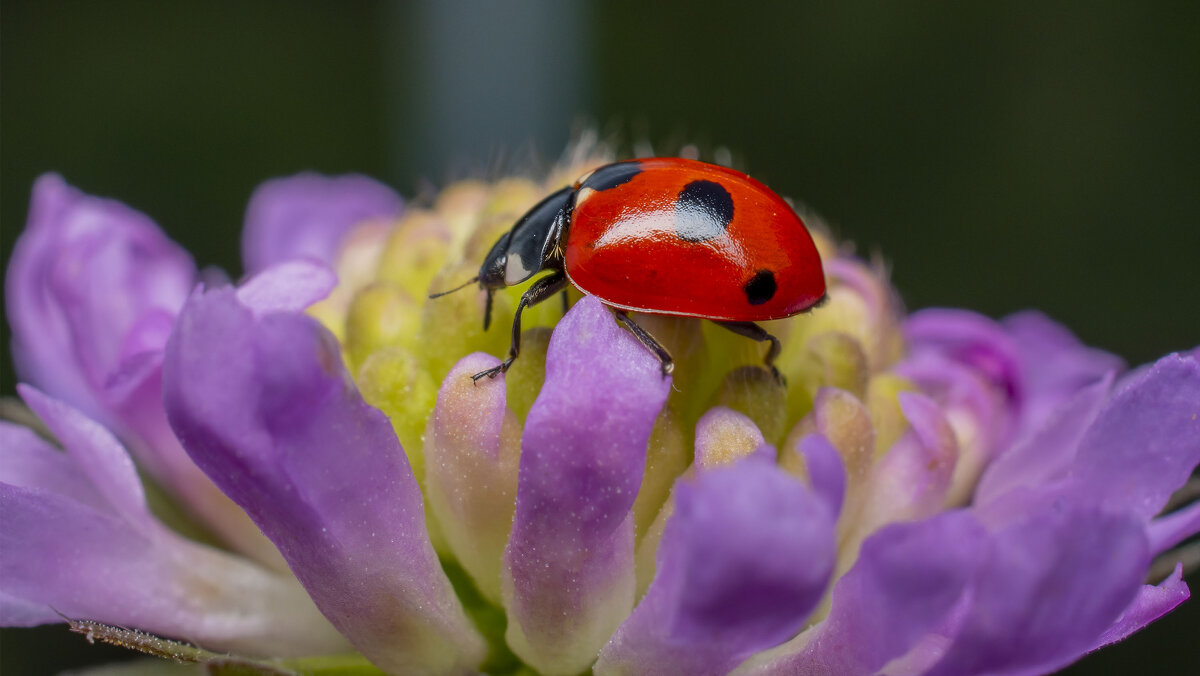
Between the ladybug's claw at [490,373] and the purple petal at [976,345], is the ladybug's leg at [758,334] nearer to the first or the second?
the ladybug's claw at [490,373]

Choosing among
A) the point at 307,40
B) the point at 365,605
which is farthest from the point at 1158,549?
the point at 307,40

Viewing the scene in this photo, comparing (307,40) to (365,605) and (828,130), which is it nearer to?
(828,130)

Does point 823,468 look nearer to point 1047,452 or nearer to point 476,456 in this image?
point 476,456

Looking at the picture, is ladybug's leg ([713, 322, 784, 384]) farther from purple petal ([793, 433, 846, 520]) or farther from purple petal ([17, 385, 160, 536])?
purple petal ([17, 385, 160, 536])

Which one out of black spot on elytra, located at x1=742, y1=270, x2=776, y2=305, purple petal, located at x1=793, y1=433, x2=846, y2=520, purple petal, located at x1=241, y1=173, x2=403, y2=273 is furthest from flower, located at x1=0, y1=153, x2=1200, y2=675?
purple petal, located at x1=241, y1=173, x2=403, y2=273

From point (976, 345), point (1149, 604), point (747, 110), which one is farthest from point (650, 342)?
point (747, 110)

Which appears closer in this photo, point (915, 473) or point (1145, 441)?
point (1145, 441)
